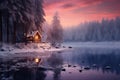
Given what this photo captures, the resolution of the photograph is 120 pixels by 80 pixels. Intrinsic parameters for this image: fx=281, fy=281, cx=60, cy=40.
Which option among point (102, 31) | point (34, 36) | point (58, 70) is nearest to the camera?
point (58, 70)

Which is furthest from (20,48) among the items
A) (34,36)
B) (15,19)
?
(34,36)

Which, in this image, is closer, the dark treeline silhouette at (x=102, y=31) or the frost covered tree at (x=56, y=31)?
the frost covered tree at (x=56, y=31)

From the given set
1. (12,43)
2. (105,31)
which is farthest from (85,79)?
(105,31)

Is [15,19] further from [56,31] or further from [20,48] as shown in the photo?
[56,31]

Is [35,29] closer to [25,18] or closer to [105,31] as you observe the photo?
[25,18]

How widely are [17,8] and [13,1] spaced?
1.80 meters

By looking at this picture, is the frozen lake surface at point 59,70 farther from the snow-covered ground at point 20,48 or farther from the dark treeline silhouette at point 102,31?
the dark treeline silhouette at point 102,31

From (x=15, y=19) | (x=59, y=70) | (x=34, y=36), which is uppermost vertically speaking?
(x=15, y=19)

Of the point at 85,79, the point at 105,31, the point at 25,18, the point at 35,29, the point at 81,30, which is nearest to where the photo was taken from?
the point at 85,79

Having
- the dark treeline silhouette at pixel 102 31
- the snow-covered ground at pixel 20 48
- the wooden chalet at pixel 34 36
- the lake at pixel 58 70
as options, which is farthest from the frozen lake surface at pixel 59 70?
the dark treeline silhouette at pixel 102 31

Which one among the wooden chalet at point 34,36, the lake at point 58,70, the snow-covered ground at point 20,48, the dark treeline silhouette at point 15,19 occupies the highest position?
the dark treeline silhouette at point 15,19

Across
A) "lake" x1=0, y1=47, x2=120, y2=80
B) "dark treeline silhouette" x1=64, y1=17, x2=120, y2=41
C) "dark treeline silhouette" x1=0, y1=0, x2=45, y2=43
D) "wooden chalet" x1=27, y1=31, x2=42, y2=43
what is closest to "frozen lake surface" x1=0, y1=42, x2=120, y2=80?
"lake" x1=0, y1=47, x2=120, y2=80

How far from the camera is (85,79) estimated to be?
18484 mm

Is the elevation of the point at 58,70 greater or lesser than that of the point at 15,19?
lesser
